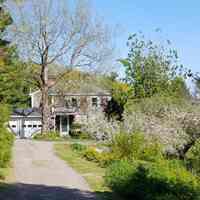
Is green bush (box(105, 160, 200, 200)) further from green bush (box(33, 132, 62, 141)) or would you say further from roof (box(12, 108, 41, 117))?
roof (box(12, 108, 41, 117))

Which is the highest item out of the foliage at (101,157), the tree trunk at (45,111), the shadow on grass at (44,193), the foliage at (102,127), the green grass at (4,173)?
the tree trunk at (45,111)

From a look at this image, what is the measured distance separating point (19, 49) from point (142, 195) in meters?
37.2

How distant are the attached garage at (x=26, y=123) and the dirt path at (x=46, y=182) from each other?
111 feet

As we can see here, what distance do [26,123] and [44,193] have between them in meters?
45.3

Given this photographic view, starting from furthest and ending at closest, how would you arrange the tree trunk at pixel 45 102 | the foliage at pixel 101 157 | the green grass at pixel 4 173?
the tree trunk at pixel 45 102
the foliage at pixel 101 157
the green grass at pixel 4 173

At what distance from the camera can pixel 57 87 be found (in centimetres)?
5606

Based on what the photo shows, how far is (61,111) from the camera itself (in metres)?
58.8

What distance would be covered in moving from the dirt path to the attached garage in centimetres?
3385

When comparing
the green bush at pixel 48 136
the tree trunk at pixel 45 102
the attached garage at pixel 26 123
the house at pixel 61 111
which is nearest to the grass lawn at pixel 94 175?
the green bush at pixel 48 136

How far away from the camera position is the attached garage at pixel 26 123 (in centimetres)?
5778

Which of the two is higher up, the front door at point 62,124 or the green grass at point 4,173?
the front door at point 62,124

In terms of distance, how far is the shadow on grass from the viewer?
42.3 feet

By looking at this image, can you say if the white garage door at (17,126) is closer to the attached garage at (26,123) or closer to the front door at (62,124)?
the attached garage at (26,123)

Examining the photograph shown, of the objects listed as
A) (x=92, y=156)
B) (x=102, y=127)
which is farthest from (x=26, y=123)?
(x=92, y=156)
